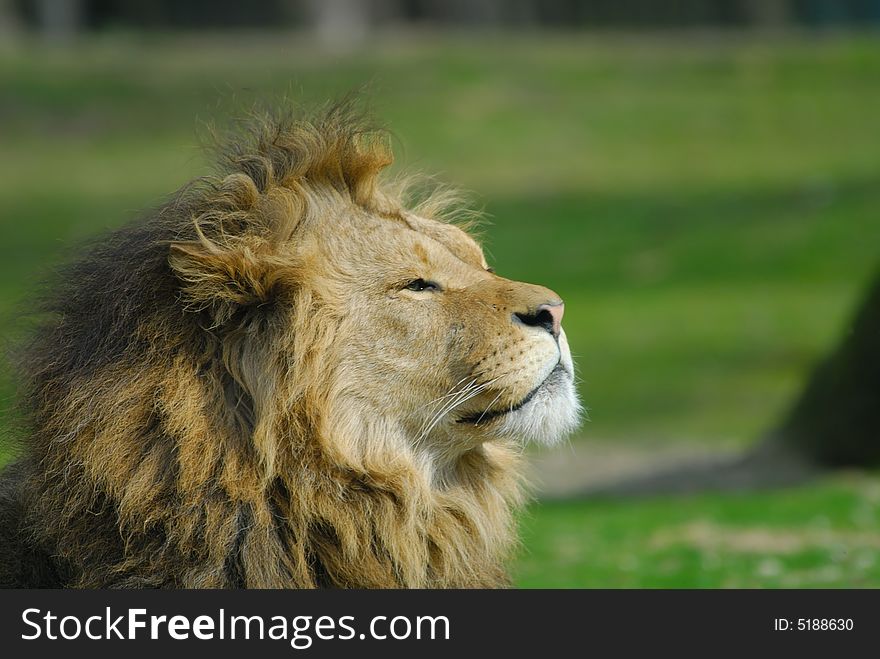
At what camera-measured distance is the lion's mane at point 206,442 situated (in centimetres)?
464

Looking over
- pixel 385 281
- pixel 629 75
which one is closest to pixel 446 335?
pixel 385 281

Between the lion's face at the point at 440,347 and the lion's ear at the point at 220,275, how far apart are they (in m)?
0.21

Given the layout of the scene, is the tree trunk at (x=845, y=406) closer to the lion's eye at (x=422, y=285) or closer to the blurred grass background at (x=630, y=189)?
the blurred grass background at (x=630, y=189)

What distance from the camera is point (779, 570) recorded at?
26.7 feet

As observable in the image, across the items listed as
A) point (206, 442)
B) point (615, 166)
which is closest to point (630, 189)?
point (615, 166)

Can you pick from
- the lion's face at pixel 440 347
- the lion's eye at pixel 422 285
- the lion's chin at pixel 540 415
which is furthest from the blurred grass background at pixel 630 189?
the lion's eye at pixel 422 285

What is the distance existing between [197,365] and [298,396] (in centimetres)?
37

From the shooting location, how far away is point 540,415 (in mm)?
4918

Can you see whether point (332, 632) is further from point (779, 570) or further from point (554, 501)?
point (554, 501)

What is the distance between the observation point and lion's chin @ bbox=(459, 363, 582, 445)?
16.0 ft

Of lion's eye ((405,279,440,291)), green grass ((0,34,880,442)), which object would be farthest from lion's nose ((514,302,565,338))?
green grass ((0,34,880,442))

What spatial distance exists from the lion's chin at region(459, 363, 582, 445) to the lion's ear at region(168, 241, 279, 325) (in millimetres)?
890

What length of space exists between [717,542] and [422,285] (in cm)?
523

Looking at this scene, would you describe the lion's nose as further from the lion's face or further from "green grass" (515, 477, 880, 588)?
"green grass" (515, 477, 880, 588)
